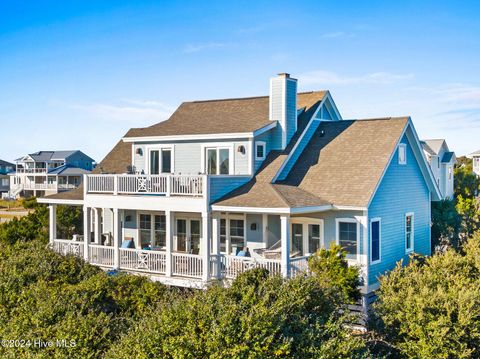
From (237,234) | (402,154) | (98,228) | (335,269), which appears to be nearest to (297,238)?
(237,234)

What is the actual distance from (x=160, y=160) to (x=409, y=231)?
36.4ft

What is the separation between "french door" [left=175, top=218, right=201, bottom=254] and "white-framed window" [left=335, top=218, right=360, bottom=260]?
20.8ft

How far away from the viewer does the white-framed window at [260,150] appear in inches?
834

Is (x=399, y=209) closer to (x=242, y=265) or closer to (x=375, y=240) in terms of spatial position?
(x=375, y=240)

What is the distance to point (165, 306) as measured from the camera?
11742mm

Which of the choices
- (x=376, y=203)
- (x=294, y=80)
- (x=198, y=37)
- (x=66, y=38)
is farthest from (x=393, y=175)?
(x=66, y=38)

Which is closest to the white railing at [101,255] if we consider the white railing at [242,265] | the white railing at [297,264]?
the white railing at [242,265]

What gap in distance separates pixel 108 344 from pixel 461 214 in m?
19.7

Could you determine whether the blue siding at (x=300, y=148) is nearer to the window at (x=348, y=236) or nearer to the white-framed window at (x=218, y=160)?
the white-framed window at (x=218, y=160)

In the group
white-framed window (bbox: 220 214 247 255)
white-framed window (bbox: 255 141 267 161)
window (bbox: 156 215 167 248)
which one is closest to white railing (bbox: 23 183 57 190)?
window (bbox: 156 215 167 248)

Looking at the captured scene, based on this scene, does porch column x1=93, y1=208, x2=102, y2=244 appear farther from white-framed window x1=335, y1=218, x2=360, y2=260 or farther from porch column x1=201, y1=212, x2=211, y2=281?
white-framed window x1=335, y1=218, x2=360, y2=260

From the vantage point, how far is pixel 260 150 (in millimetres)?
21484

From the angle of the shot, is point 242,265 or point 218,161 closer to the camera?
point 242,265

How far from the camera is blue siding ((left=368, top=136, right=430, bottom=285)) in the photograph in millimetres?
19953
